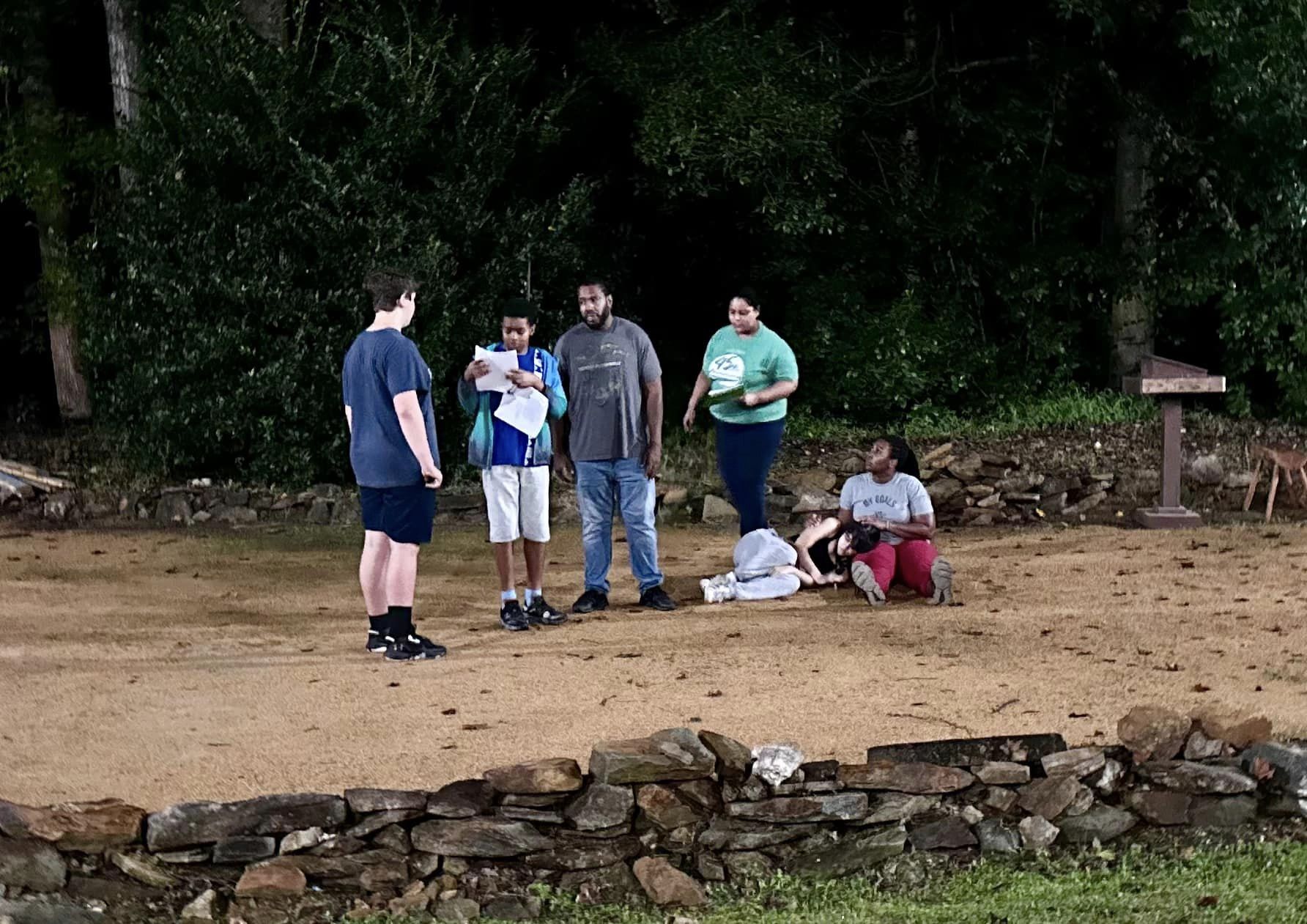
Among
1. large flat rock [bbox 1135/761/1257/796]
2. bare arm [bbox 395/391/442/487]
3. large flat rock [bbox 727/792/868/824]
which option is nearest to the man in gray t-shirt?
bare arm [bbox 395/391/442/487]

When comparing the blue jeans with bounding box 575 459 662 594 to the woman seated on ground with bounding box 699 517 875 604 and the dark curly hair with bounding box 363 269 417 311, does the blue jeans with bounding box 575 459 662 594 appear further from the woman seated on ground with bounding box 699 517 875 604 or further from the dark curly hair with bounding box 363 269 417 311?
the dark curly hair with bounding box 363 269 417 311

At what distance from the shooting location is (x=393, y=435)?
760 centimetres

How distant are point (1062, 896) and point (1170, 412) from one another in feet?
25.4

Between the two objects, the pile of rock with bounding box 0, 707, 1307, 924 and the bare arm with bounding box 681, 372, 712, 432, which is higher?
the bare arm with bounding box 681, 372, 712, 432

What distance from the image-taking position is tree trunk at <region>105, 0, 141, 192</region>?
1527cm

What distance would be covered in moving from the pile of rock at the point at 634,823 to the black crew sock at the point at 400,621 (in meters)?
2.48

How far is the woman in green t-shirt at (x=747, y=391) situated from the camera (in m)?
9.51

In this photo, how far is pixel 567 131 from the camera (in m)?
14.6

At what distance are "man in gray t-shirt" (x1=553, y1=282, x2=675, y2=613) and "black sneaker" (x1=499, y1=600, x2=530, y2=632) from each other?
0.48m

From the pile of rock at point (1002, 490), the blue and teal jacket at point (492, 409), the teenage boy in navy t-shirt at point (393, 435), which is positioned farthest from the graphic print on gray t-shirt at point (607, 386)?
the pile of rock at point (1002, 490)

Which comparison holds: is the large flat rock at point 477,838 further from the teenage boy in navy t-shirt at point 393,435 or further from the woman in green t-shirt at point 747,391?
the woman in green t-shirt at point 747,391

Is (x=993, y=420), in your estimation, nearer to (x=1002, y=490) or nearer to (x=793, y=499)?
(x=1002, y=490)

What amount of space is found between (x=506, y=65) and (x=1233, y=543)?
22.9 ft

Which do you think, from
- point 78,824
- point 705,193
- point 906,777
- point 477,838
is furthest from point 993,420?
point 78,824
